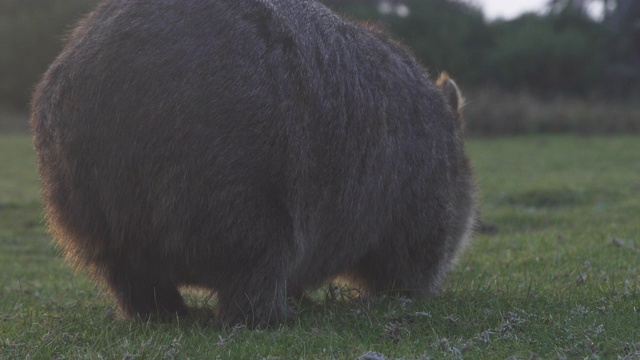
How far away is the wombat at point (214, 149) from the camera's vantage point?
3.61 m

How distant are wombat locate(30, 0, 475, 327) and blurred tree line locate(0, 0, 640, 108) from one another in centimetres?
2309

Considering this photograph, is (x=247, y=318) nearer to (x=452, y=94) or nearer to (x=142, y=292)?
(x=142, y=292)

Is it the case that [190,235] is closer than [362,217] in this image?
Yes

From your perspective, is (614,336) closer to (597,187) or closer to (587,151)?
(597,187)

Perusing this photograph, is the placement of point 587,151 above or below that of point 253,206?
below

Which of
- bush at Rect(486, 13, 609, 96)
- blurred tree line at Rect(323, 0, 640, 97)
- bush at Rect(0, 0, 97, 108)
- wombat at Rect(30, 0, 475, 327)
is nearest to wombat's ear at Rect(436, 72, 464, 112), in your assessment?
wombat at Rect(30, 0, 475, 327)

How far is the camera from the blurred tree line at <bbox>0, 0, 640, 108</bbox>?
28.1 metres

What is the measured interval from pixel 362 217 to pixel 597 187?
7.85 m

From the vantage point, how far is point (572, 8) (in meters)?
31.8

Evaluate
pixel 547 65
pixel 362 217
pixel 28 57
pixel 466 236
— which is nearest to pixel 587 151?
pixel 547 65

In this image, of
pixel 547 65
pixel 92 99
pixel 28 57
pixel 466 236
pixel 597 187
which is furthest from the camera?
pixel 28 57

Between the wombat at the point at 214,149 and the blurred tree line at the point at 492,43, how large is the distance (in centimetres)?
2309

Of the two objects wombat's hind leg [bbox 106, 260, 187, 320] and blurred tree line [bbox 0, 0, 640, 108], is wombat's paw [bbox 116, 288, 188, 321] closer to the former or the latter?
wombat's hind leg [bbox 106, 260, 187, 320]

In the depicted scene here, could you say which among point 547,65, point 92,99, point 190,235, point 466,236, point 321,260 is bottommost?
point 547,65
